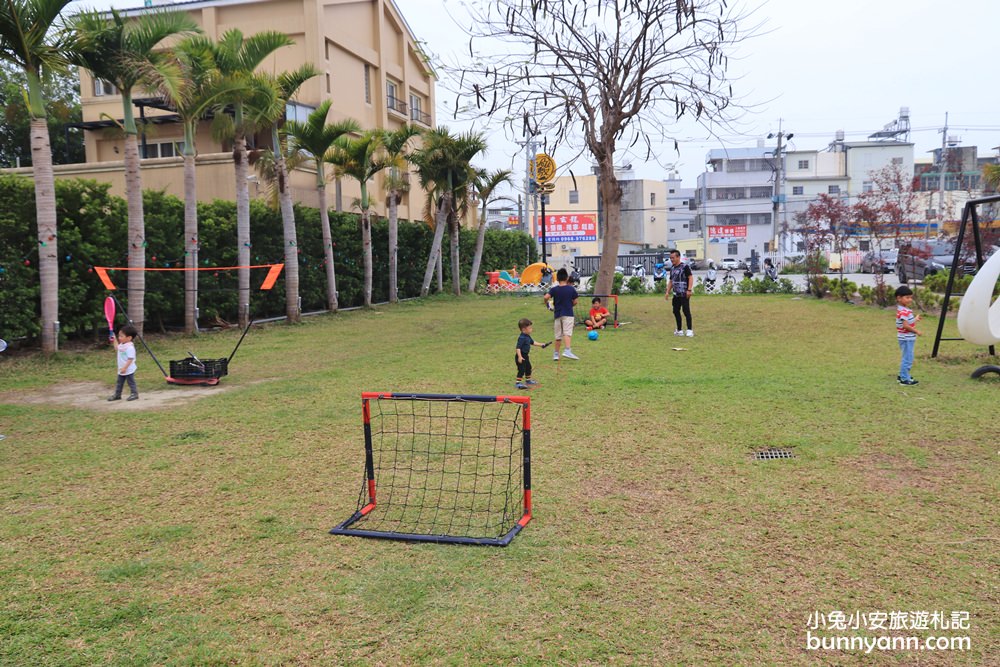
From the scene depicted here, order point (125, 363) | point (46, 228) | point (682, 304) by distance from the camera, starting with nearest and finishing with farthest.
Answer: point (125, 363)
point (46, 228)
point (682, 304)

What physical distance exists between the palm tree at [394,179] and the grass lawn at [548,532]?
15497 millimetres

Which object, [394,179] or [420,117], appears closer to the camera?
[394,179]

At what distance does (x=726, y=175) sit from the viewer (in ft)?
215

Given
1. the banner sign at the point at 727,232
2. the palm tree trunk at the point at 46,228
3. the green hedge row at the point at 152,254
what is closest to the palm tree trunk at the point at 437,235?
the green hedge row at the point at 152,254

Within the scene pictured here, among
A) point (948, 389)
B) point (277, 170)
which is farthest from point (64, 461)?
point (277, 170)

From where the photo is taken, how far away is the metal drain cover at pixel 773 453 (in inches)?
250

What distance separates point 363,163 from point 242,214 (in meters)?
6.03

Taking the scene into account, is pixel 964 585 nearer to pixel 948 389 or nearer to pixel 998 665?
pixel 998 665

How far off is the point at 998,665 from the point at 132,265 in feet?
47.5

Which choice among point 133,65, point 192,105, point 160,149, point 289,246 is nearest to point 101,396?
point 133,65

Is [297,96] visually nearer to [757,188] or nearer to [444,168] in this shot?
[444,168]

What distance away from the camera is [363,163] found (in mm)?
22547

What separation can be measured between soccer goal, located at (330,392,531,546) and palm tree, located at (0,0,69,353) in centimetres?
770

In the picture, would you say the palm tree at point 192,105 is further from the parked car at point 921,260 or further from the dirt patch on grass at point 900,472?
the parked car at point 921,260
